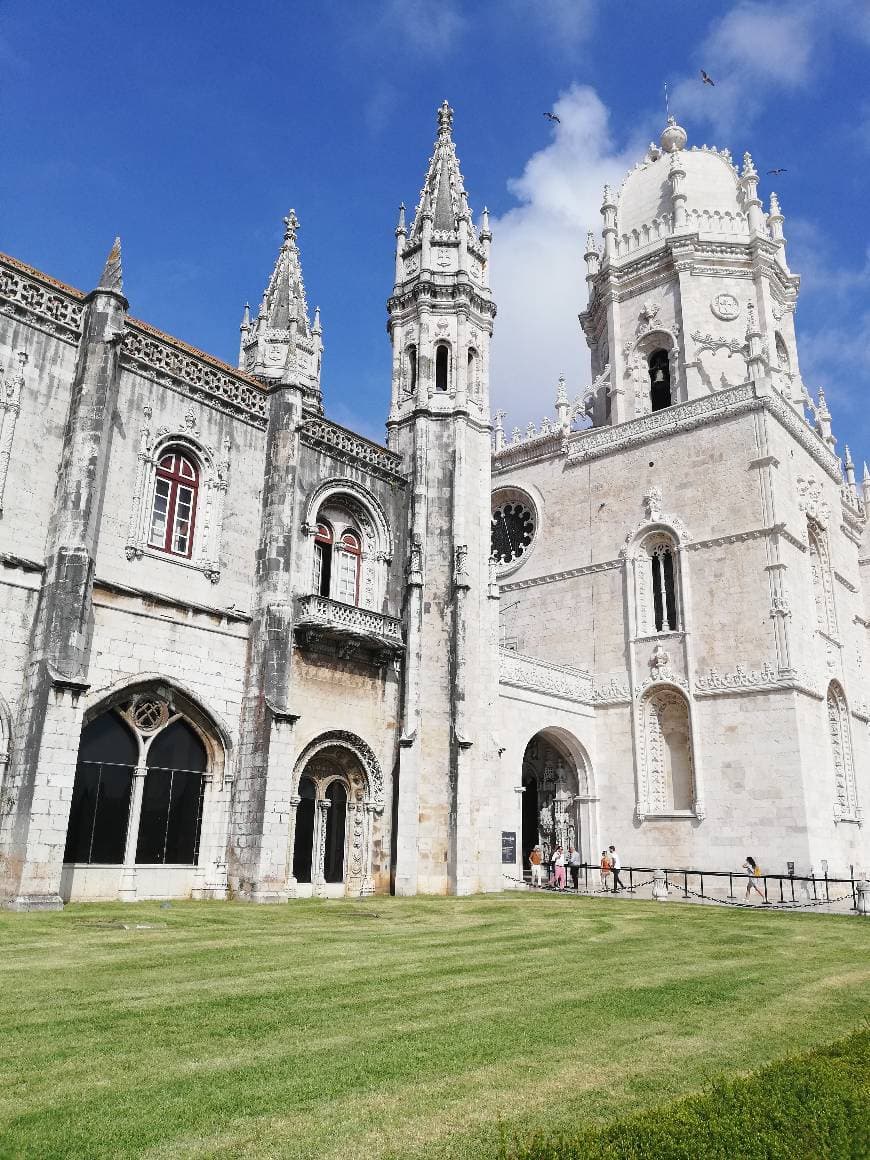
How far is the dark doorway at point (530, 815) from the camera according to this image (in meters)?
31.7

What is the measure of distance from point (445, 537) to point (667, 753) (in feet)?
39.0

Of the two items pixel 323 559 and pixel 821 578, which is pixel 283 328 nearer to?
pixel 323 559

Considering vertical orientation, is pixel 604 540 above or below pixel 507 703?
above

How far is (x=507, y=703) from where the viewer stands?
2758 cm

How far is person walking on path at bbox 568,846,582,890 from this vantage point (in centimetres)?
2673

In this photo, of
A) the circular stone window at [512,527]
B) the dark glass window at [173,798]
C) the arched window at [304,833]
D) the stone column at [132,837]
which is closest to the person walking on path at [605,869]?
the arched window at [304,833]

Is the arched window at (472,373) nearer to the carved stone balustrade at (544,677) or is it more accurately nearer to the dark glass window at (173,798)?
the carved stone balustrade at (544,677)

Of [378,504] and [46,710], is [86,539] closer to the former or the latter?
[46,710]

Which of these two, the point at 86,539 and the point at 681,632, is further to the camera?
the point at 681,632

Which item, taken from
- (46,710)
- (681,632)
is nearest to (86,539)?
(46,710)

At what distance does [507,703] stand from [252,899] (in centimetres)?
1146

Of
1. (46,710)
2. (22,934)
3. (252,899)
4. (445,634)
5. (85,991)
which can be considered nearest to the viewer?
(85,991)

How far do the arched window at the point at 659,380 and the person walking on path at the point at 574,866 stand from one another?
1774 cm

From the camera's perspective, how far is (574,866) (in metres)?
26.6
